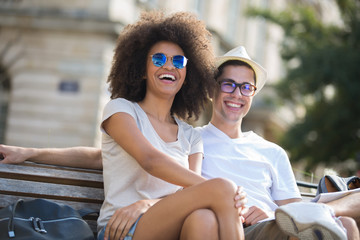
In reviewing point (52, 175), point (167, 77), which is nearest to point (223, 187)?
point (167, 77)

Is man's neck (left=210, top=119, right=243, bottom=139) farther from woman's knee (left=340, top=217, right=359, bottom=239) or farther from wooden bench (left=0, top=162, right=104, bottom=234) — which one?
woman's knee (left=340, top=217, right=359, bottom=239)

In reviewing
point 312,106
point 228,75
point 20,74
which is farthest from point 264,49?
point 228,75

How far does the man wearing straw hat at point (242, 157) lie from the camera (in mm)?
3865

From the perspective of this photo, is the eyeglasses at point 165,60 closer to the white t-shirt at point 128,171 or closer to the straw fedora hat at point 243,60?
the white t-shirt at point 128,171

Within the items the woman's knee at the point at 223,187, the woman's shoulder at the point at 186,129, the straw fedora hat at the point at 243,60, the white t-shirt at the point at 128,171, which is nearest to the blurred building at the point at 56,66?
the straw fedora hat at the point at 243,60

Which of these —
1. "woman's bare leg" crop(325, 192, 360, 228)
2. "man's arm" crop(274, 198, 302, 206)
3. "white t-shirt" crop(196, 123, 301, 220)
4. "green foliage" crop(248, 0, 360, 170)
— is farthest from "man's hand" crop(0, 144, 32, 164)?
"green foliage" crop(248, 0, 360, 170)

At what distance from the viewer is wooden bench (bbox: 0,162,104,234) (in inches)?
152

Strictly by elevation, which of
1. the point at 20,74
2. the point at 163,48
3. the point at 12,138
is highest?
the point at 163,48

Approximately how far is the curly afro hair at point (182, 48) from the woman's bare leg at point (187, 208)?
98cm

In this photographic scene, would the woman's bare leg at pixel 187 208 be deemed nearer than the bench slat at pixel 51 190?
Yes

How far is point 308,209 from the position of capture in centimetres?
315

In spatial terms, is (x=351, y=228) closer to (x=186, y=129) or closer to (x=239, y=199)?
(x=239, y=199)

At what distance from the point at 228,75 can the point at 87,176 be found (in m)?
1.26

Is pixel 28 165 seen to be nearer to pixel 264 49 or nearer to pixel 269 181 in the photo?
pixel 269 181
